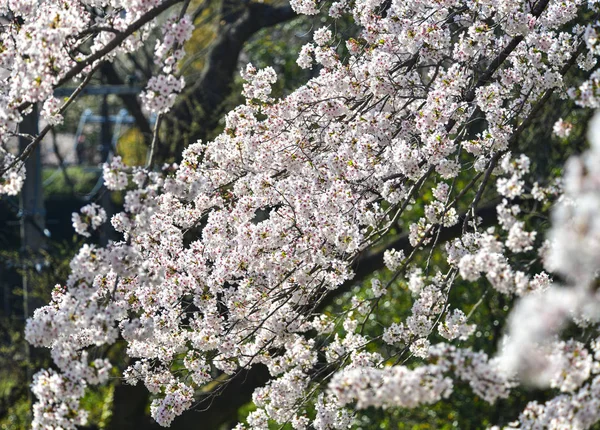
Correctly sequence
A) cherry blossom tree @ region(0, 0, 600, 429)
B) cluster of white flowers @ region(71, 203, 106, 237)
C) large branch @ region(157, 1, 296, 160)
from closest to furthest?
cherry blossom tree @ region(0, 0, 600, 429)
cluster of white flowers @ region(71, 203, 106, 237)
large branch @ region(157, 1, 296, 160)

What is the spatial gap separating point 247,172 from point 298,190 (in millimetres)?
540

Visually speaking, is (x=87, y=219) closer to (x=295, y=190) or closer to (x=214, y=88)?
(x=295, y=190)

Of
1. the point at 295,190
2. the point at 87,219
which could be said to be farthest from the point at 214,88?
the point at 87,219

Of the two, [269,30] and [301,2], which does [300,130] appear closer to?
[301,2]

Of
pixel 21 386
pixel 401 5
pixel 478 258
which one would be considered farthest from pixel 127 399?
pixel 478 258

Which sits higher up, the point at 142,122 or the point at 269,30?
the point at 269,30

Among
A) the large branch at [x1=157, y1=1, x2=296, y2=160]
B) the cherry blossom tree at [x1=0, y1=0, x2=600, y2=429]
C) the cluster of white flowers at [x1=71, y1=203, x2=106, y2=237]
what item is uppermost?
the large branch at [x1=157, y1=1, x2=296, y2=160]

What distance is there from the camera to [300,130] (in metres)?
4.86

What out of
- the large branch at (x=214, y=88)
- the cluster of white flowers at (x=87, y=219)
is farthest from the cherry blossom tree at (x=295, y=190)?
the large branch at (x=214, y=88)

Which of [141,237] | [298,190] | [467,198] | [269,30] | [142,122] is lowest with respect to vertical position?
[141,237]

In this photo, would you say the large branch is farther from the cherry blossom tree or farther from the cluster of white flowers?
the cluster of white flowers

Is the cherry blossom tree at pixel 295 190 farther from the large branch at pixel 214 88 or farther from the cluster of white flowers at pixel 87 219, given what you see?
the large branch at pixel 214 88

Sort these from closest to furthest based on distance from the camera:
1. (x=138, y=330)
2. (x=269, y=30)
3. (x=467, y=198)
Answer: (x=138, y=330)
(x=467, y=198)
(x=269, y=30)

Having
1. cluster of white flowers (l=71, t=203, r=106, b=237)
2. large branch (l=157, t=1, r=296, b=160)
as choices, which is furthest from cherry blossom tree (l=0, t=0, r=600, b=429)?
large branch (l=157, t=1, r=296, b=160)
